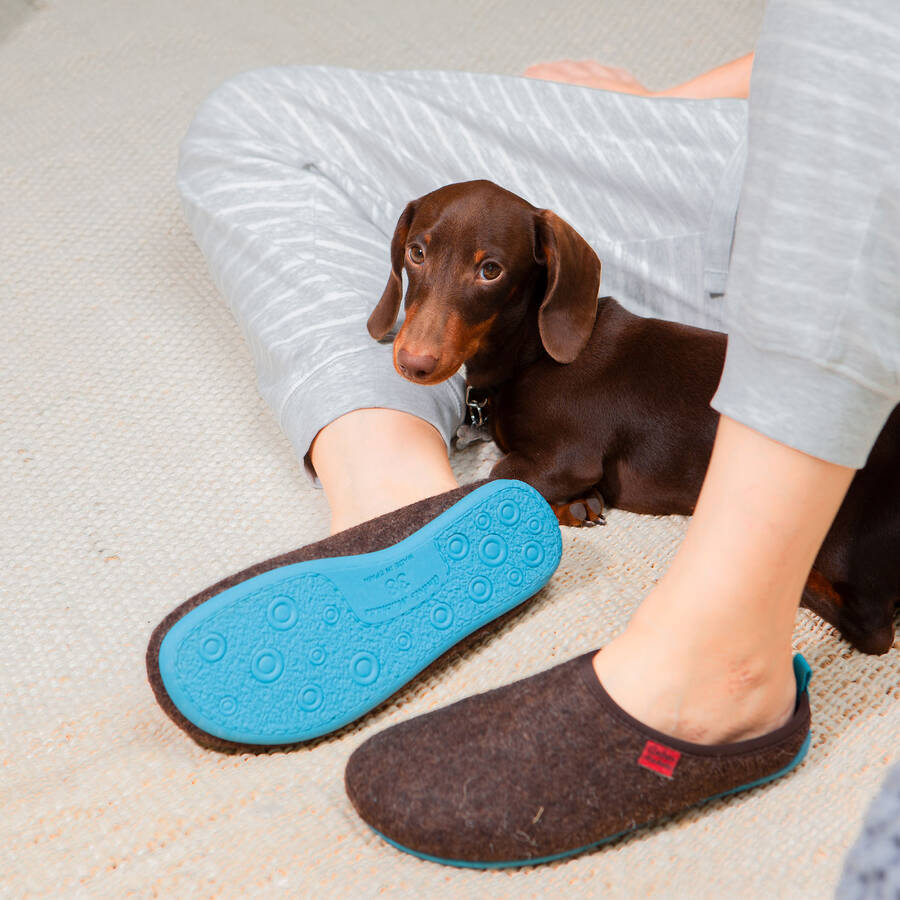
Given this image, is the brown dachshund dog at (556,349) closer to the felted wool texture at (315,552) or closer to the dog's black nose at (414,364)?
the dog's black nose at (414,364)

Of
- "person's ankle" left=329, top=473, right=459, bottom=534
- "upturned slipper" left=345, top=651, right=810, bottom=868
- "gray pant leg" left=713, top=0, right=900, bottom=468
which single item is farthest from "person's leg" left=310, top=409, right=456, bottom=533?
"gray pant leg" left=713, top=0, right=900, bottom=468

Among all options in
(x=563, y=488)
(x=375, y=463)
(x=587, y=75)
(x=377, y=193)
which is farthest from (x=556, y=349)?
(x=587, y=75)

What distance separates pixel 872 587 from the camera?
3.53ft

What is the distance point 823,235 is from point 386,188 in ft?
3.29

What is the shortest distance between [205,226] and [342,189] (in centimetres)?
21

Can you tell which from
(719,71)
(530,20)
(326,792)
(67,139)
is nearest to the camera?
(326,792)

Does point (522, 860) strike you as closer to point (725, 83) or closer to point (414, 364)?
point (414, 364)

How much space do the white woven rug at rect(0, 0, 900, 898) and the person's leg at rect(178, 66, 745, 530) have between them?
0.58 ft

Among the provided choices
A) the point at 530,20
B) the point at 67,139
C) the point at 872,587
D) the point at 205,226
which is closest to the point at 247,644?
the point at 872,587

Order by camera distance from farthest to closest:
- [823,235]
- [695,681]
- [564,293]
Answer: [564,293], [695,681], [823,235]

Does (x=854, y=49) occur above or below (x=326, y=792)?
above

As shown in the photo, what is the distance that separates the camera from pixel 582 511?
136cm

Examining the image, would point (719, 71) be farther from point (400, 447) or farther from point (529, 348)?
point (400, 447)

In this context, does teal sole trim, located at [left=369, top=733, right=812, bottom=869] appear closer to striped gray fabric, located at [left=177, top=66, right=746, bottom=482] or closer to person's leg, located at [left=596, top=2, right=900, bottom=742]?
person's leg, located at [left=596, top=2, right=900, bottom=742]
